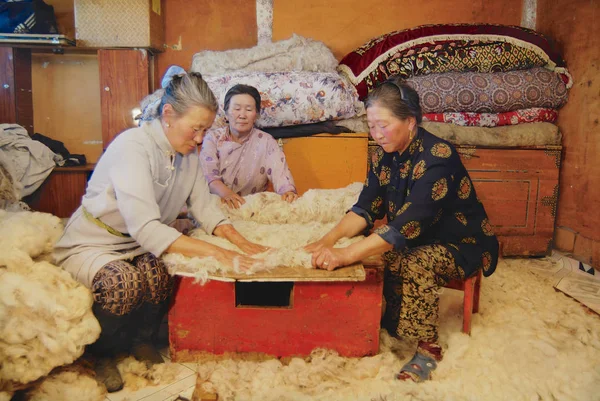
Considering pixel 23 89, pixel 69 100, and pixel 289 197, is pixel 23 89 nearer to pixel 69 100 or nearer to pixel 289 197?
pixel 69 100

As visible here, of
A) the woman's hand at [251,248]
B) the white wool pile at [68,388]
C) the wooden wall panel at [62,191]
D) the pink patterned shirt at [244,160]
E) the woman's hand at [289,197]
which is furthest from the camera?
the wooden wall panel at [62,191]

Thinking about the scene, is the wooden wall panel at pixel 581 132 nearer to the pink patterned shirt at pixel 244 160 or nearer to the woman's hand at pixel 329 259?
the pink patterned shirt at pixel 244 160

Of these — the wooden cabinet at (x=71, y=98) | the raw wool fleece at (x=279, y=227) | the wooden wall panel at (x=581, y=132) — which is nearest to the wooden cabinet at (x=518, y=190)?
the wooden wall panel at (x=581, y=132)

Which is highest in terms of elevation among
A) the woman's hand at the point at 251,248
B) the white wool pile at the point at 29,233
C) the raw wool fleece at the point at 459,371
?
the white wool pile at the point at 29,233

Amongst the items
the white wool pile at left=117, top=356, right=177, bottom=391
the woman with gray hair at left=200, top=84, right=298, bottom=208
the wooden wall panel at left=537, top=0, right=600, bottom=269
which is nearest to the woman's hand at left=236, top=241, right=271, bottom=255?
the white wool pile at left=117, top=356, right=177, bottom=391

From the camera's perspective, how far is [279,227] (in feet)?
8.12

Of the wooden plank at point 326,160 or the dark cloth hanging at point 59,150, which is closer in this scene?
the wooden plank at point 326,160

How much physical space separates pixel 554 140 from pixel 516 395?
2401mm

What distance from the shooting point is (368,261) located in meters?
2.00

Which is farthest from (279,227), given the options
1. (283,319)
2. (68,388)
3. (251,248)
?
(68,388)

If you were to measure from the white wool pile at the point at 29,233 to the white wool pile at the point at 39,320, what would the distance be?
104mm

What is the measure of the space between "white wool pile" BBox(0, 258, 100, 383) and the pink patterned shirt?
1.54m

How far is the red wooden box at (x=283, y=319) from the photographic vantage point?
1.99 metres

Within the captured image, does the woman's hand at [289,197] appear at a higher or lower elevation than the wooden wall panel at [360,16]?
lower
